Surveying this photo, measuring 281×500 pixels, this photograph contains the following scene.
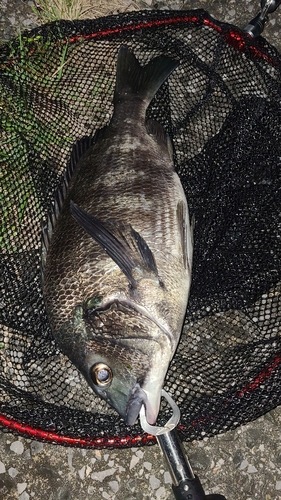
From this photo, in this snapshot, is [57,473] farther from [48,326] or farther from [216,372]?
[216,372]

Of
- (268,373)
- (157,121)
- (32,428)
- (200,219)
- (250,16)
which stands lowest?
(32,428)

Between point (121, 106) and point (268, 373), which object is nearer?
point (268, 373)

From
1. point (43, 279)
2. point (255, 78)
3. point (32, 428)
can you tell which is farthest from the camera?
point (255, 78)

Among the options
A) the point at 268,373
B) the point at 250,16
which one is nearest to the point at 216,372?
the point at 268,373

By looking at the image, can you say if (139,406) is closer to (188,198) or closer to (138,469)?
(138,469)

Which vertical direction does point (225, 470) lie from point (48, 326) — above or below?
below

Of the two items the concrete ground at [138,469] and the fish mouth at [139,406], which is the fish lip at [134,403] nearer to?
the fish mouth at [139,406]
